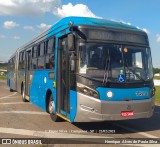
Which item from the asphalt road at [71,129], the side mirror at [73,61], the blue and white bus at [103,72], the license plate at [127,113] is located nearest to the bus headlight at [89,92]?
the blue and white bus at [103,72]

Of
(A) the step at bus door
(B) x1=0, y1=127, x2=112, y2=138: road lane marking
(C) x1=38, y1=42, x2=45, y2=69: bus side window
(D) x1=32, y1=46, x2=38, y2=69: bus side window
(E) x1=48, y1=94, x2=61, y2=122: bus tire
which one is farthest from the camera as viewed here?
(D) x1=32, y1=46, x2=38, y2=69: bus side window

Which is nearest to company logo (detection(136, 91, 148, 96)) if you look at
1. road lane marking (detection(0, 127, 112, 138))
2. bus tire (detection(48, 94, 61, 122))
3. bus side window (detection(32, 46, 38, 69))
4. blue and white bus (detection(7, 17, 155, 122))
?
blue and white bus (detection(7, 17, 155, 122))

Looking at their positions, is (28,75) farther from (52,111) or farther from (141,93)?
(141,93)

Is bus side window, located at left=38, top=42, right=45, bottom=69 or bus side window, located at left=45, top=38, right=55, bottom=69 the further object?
bus side window, located at left=38, top=42, right=45, bottom=69

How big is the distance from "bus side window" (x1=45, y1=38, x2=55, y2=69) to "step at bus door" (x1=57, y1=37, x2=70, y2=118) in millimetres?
759

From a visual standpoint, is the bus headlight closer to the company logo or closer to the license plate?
the license plate

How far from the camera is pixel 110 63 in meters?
8.77

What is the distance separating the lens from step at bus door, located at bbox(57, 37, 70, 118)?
9547 mm

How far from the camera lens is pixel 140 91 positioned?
9.05m

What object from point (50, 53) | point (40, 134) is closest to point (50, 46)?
point (50, 53)

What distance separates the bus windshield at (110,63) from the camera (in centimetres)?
866

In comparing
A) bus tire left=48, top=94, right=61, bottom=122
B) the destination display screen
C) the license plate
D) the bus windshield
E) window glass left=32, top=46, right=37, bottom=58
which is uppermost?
the destination display screen

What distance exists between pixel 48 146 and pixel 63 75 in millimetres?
3071

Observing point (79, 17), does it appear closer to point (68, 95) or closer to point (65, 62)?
point (65, 62)
